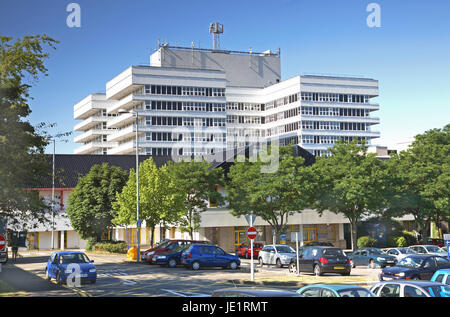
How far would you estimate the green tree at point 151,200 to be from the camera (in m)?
44.0

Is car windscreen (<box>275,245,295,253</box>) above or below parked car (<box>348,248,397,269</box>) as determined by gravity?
above

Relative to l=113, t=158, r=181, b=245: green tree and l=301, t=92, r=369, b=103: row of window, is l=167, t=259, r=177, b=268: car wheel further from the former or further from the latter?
l=301, t=92, r=369, b=103: row of window

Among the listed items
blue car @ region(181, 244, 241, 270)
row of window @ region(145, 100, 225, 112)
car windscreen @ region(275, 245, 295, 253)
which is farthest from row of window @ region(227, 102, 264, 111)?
blue car @ region(181, 244, 241, 270)

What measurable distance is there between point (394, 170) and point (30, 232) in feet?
137

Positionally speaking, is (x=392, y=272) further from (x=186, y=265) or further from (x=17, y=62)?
(x=17, y=62)

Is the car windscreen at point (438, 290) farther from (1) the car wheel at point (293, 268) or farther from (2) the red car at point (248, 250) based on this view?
(2) the red car at point (248, 250)

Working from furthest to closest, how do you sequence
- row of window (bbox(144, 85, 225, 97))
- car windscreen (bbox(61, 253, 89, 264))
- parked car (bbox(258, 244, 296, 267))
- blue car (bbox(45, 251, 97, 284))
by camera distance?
row of window (bbox(144, 85, 225, 97)), parked car (bbox(258, 244, 296, 267)), car windscreen (bbox(61, 253, 89, 264)), blue car (bbox(45, 251, 97, 284))

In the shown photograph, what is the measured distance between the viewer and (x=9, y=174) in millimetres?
26516

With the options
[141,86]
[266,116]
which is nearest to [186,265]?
[141,86]

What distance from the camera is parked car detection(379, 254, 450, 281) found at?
23062 millimetres

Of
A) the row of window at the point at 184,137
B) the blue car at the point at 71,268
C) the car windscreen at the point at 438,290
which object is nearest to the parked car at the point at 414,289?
the car windscreen at the point at 438,290

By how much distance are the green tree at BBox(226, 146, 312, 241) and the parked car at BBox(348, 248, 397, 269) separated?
8.87 meters

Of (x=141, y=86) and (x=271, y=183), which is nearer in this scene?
(x=271, y=183)

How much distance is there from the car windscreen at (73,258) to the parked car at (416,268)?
46.3 ft
